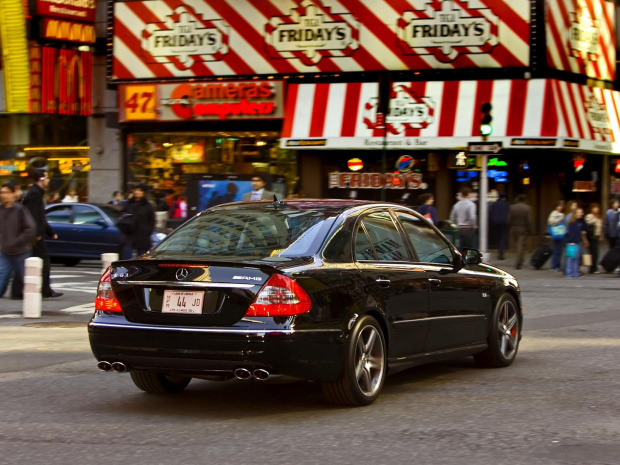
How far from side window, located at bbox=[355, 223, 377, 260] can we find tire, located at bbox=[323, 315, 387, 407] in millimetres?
478

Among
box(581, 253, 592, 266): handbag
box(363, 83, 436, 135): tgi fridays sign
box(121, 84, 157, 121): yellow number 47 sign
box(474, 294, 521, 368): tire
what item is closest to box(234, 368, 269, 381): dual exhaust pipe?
box(474, 294, 521, 368): tire

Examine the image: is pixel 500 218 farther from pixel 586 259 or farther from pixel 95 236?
pixel 95 236

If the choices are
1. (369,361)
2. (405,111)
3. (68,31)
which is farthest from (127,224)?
(68,31)

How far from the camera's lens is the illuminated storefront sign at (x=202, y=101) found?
101ft

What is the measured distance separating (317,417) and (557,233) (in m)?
17.0

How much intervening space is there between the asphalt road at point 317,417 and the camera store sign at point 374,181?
18972mm

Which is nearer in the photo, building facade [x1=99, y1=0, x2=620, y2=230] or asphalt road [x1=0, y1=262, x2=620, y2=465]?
asphalt road [x1=0, y1=262, x2=620, y2=465]

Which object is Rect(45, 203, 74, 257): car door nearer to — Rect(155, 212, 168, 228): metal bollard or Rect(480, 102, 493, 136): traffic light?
Rect(155, 212, 168, 228): metal bollard

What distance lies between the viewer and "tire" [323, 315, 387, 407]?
722 centimetres

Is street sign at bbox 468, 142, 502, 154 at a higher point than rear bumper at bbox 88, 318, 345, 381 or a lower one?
higher

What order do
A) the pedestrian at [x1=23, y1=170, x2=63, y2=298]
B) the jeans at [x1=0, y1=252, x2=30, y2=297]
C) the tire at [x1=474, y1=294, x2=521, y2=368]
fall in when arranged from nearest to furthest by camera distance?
the tire at [x1=474, y1=294, x2=521, y2=368] → the jeans at [x1=0, y1=252, x2=30, y2=297] → the pedestrian at [x1=23, y1=170, x2=63, y2=298]

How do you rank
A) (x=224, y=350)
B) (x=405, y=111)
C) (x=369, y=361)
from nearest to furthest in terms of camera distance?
(x=224, y=350)
(x=369, y=361)
(x=405, y=111)

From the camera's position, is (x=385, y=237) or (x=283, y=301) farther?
(x=385, y=237)

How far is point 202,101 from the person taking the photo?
31.5 metres
